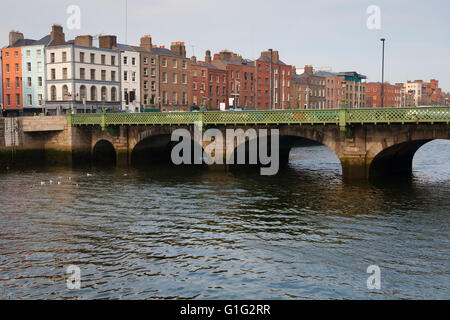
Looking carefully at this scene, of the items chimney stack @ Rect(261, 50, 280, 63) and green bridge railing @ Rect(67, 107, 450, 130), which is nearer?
green bridge railing @ Rect(67, 107, 450, 130)

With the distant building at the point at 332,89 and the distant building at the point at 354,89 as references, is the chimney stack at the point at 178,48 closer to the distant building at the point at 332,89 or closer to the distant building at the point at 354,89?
the distant building at the point at 332,89

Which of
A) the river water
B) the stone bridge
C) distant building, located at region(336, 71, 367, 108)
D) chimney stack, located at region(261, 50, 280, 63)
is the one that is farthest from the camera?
distant building, located at region(336, 71, 367, 108)

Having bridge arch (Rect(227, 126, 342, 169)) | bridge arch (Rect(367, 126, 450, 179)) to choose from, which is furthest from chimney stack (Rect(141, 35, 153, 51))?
bridge arch (Rect(367, 126, 450, 179))

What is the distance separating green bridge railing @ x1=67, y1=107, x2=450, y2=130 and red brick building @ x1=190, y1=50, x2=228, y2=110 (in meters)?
42.7

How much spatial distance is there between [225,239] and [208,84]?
7878cm

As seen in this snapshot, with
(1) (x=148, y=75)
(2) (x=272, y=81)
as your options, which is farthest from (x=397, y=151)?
(2) (x=272, y=81)

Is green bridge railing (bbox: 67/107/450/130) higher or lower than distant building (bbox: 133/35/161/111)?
lower

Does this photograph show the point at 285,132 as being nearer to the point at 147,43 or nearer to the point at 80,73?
the point at 80,73

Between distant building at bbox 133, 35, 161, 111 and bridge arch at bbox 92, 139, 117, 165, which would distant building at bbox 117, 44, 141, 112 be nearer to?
distant building at bbox 133, 35, 161, 111

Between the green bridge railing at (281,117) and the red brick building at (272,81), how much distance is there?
202 feet

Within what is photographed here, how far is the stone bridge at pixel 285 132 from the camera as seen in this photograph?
38.4m

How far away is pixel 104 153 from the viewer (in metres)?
60.3

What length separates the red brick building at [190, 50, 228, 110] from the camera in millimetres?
98500
